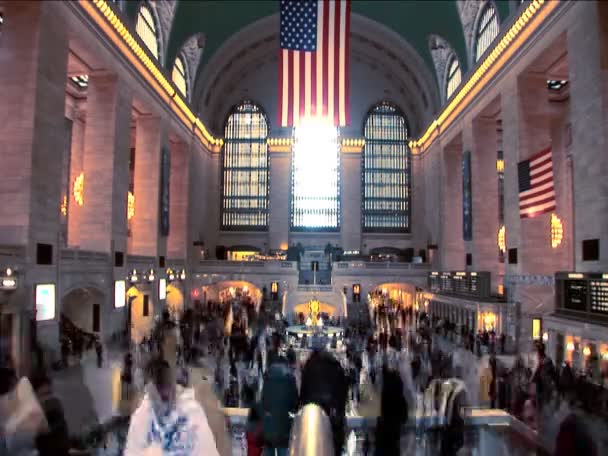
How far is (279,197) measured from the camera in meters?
40.4

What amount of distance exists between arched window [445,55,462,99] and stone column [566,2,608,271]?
13.3m

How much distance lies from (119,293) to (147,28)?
12.6m

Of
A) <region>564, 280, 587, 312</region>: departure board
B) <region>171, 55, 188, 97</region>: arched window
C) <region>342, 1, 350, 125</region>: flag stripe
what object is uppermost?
<region>171, 55, 188, 97</region>: arched window

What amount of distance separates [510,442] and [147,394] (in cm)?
434

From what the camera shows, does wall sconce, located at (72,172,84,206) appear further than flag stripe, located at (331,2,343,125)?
Yes

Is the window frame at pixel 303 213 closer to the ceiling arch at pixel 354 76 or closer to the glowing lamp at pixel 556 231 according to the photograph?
the ceiling arch at pixel 354 76

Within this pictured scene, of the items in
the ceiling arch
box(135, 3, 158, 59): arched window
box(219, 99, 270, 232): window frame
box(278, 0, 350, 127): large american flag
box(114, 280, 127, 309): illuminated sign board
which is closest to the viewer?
box(278, 0, 350, 127): large american flag

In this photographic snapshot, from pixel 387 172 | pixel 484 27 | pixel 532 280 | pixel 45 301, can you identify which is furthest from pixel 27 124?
pixel 387 172

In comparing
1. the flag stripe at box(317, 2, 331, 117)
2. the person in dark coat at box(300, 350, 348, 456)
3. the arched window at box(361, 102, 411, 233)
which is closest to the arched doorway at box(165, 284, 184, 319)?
the arched window at box(361, 102, 411, 233)

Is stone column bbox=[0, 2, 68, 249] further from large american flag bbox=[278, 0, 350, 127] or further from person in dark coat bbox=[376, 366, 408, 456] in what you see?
person in dark coat bbox=[376, 366, 408, 456]

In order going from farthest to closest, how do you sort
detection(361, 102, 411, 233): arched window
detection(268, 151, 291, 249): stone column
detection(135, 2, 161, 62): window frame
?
detection(361, 102, 411, 233): arched window, detection(268, 151, 291, 249): stone column, detection(135, 2, 161, 62): window frame

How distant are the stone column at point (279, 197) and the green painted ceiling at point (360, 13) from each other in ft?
34.0

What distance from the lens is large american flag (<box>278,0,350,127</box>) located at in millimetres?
14094

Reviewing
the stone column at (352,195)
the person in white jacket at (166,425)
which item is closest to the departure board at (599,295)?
the person in white jacket at (166,425)
